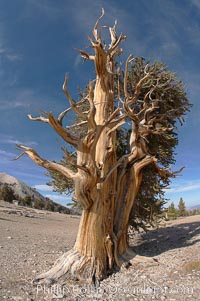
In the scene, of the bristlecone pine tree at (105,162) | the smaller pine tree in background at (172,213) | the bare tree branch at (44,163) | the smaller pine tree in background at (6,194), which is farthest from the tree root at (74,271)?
→ the smaller pine tree in background at (6,194)

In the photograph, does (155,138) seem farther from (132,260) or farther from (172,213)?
(172,213)

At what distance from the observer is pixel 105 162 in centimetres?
774

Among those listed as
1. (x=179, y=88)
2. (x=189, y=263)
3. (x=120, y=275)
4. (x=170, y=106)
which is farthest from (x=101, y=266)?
(x=179, y=88)

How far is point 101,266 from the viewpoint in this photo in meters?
6.86

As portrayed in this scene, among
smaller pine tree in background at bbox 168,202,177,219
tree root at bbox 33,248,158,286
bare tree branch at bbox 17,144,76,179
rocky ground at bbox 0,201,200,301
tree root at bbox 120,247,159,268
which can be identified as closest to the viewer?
rocky ground at bbox 0,201,200,301

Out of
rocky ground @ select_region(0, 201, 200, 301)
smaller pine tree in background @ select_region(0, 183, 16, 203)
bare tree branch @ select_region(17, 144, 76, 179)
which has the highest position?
smaller pine tree in background @ select_region(0, 183, 16, 203)

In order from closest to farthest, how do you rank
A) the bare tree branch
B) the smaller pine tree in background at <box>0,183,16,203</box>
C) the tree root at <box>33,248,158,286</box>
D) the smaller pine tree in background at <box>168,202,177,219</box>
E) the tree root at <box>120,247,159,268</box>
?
the tree root at <box>33,248,158,286</box> → the bare tree branch → the tree root at <box>120,247,159,268</box> → the smaller pine tree in background at <box>168,202,177,219</box> → the smaller pine tree in background at <box>0,183,16,203</box>

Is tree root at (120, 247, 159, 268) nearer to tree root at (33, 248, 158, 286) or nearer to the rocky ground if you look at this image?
the rocky ground

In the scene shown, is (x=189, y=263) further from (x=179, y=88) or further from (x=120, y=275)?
(x=179, y=88)

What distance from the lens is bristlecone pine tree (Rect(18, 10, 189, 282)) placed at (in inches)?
245

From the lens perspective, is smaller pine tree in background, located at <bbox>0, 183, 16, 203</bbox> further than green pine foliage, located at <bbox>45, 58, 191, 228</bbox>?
Yes

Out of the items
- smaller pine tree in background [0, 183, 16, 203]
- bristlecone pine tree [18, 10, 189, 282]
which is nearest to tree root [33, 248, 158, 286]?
bristlecone pine tree [18, 10, 189, 282]

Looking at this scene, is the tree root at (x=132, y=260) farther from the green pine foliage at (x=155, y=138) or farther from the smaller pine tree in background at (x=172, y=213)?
the smaller pine tree in background at (x=172, y=213)

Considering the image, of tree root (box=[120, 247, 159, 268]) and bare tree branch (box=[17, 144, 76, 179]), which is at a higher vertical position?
bare tree branch (box=[17, 144, 76, 179])
